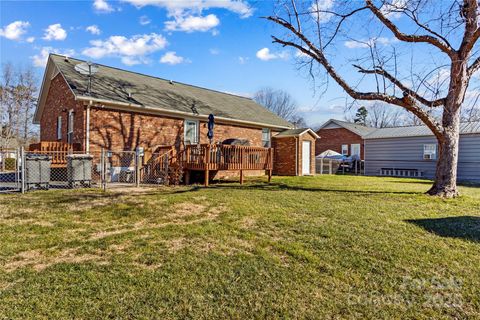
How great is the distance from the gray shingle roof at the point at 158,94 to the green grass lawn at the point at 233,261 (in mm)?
6093

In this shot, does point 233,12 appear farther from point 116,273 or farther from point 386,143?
point 386,143

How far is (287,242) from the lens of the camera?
453 cm

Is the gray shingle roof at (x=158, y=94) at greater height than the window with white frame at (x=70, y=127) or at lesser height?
greater

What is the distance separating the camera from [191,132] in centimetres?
1426

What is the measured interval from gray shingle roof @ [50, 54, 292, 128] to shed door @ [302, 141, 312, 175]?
1.76 m

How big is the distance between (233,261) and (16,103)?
35.3m

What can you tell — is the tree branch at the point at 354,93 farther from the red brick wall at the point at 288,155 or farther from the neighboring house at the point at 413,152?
the neighboring house at the point at 413,152

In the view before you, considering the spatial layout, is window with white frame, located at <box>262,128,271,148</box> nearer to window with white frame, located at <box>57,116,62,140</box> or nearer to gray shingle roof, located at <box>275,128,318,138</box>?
gray shingle roof, located at <box>275,128,318,138</box>

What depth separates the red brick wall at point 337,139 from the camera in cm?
2814

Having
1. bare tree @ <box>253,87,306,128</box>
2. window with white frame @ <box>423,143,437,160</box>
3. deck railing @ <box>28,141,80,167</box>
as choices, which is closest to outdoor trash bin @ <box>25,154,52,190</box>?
deck railing @ <box>28,141,80,167</box>

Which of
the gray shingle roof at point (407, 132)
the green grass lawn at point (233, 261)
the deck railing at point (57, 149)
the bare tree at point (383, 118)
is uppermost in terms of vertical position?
the bare tree at point (383, 118)

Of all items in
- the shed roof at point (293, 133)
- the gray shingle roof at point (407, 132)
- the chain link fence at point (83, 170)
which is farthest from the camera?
the shed roof at point (293, 133)

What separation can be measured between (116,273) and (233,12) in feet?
33.6

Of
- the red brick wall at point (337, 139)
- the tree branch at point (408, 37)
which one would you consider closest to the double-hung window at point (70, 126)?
the tree branch at point (408, 37)
